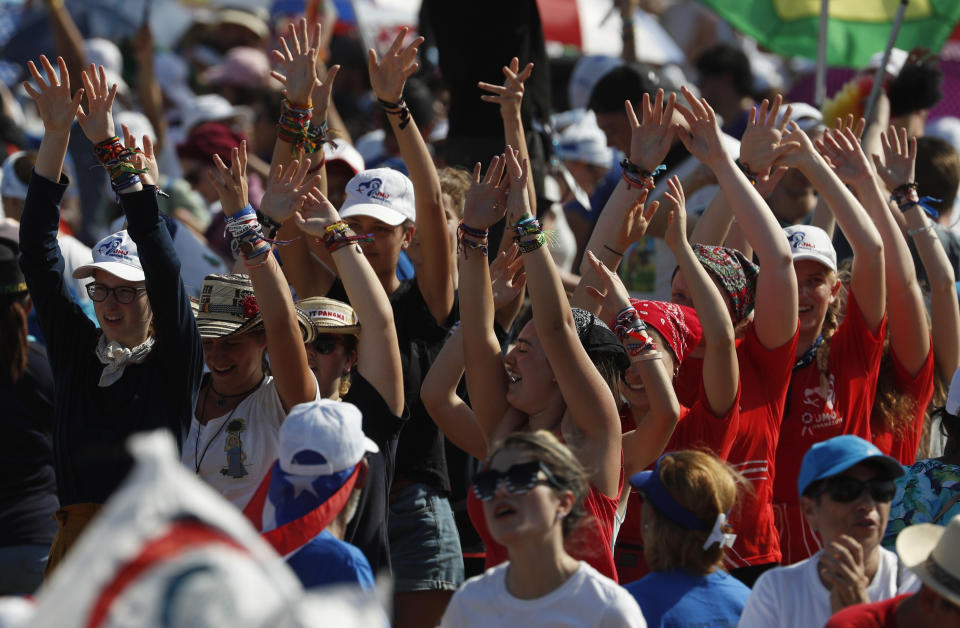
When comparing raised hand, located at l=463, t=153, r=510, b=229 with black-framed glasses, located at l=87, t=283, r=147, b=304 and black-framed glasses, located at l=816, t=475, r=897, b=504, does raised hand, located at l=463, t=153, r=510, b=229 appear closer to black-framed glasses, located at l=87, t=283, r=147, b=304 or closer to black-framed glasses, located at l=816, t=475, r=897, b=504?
black-framed glasses, located at l=87, t=283, r=147, b=304

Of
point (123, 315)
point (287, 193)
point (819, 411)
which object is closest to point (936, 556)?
point (819, 411)

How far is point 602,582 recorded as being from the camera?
112 inches

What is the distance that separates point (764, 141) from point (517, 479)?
7.01ft

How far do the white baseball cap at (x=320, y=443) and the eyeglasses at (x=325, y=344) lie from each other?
1.08 meters

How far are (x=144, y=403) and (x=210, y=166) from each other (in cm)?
450

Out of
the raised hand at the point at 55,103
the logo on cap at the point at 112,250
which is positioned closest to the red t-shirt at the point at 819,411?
the logo on cap at the point at 112,250

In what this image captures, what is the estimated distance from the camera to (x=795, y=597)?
305cm

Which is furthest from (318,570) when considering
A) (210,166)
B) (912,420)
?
(210,166)

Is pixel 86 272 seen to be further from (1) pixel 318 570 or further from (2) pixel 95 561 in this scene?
(2) pixel 95 561

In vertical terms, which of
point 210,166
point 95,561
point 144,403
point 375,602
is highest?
point 95,561

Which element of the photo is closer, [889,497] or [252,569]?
[252,569]

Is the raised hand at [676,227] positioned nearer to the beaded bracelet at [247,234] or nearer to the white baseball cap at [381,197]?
the white baseball cap at [381,197]

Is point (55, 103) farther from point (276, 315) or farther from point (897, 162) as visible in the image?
point (897, 162)

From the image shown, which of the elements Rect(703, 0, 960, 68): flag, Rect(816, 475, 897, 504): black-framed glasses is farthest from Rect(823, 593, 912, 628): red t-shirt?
Rect(703, 0, 960, 68): flag
